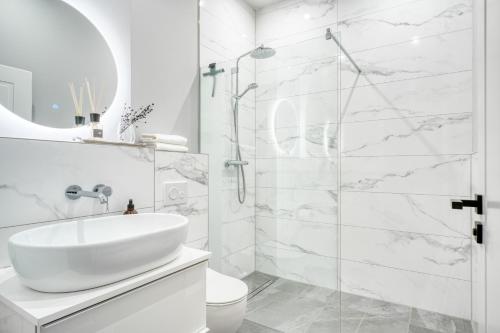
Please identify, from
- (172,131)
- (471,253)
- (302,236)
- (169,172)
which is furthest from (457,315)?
(172,131)

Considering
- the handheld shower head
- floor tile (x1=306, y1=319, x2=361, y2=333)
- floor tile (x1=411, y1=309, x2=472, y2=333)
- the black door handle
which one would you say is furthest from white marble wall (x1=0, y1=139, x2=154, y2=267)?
floor tile (x1=411, y1=309, x2=472, y2=333)

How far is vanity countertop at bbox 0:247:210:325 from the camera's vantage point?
0.70 meters

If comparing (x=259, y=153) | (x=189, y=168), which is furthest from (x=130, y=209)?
(x=259, y=153)

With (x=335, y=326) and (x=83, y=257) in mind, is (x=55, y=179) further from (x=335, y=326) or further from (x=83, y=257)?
(x=335, y=326)

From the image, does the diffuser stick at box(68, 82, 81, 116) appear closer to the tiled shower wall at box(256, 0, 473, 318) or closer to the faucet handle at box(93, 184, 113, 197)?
the faucet handle at box(93, 184, 113, 197)

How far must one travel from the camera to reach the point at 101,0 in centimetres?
153

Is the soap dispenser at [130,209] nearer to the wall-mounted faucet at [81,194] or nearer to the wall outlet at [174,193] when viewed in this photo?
the wall-mounted faucet at [81,194]

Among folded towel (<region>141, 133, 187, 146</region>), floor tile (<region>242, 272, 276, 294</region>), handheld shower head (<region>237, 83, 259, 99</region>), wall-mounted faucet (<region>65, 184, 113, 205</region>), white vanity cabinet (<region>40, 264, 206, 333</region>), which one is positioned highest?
handheld shower head (<region>237, 83, 259, 99</region>)

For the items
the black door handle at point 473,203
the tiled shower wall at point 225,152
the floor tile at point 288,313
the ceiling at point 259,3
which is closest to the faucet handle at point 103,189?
the tiled shower wall at point 225,152

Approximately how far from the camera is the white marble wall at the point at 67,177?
43.1 inches

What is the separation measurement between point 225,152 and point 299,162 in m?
0.59

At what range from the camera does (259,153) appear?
7.27 ft

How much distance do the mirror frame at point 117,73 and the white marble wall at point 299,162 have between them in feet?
3.18

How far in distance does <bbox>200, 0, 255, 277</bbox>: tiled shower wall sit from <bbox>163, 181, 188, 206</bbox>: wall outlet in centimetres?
29
